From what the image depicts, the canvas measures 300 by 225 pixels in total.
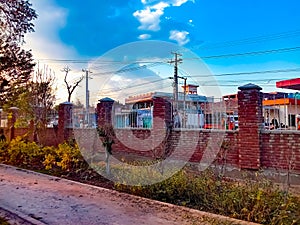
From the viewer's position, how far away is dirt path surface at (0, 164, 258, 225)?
4.25 metres

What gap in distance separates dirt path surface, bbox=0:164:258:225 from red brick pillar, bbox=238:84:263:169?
111 inches

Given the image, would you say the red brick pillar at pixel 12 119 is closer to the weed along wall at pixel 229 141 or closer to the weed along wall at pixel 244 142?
the weed along wall at pixel 229 141

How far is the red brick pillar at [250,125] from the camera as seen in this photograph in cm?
679

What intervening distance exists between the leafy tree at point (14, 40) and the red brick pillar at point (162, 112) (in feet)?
13.1

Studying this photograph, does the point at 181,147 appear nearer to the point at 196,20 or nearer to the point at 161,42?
the point at 161,42

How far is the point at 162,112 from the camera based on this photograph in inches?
356

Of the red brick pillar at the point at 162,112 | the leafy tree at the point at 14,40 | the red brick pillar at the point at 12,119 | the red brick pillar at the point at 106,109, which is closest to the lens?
→ the leafy tree at the point at 14,40

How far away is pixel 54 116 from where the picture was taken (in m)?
14.7

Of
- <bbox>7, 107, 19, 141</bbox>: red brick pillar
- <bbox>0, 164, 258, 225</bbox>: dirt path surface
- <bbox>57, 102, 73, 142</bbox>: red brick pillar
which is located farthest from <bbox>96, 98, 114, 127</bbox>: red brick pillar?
<bbox>7, 107, 19, 141</bbox>: red brick pillar

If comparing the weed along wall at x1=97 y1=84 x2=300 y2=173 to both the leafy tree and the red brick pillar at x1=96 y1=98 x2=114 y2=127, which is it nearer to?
the red brick pillar at x1=96 y1=98 x2=114 y2=127

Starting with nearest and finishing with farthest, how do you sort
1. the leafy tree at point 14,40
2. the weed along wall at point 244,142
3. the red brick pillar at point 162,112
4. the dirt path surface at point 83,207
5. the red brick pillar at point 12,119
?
1. the dirt path surface at point 83,207
2. the weed along wall at point 244,142
3. the leafy tree at point 14,40
4. the red brick pillar at point 162,112
5. the red brick pillar at point 12,119

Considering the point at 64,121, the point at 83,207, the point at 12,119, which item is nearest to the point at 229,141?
the point at 83,207

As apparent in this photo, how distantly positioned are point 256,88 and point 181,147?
2.71 m

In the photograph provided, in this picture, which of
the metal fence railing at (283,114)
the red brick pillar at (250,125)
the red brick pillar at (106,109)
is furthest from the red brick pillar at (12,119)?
the metal fence railing at (283,114)
